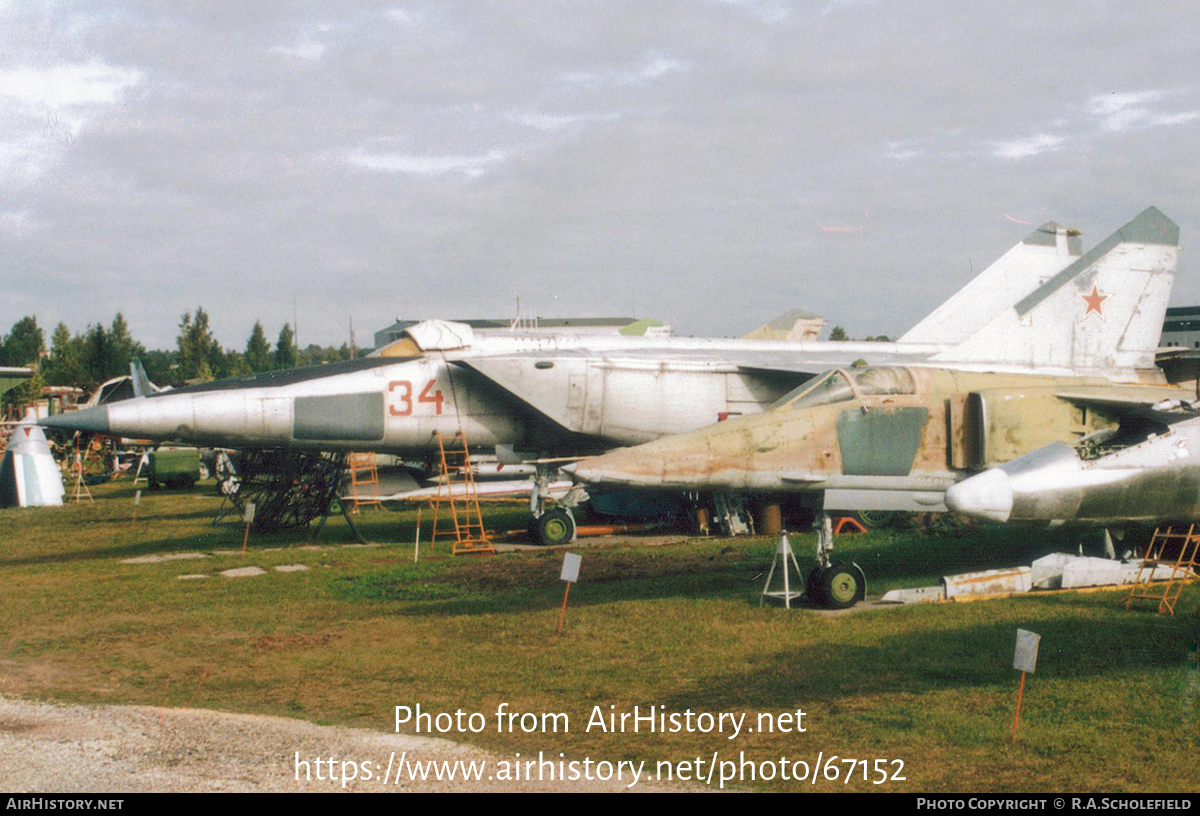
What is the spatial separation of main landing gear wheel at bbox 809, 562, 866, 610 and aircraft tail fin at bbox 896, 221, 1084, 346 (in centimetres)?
1215

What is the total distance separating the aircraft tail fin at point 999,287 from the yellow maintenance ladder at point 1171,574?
9.53m

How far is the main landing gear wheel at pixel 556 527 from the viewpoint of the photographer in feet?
56.3

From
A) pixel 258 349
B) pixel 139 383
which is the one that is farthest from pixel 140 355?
pixel 139 383

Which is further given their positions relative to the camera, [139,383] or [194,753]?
[139,383]

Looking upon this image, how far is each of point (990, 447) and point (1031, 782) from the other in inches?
235

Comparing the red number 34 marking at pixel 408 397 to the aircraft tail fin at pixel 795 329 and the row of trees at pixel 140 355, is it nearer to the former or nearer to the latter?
the aircraft tail fin at pixel 795 329

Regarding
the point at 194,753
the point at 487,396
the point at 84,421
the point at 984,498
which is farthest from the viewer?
the point at 487,396

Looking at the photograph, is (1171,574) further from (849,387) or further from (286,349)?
(286,349)

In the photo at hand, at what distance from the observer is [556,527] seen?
17.3 metres

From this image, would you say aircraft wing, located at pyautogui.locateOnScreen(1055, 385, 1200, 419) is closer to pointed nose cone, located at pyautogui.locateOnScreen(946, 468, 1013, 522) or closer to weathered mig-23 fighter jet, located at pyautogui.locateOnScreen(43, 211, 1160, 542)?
pointed nose cone, located at pyautogui.locateOnScreen(946, 468, 1013, 522)

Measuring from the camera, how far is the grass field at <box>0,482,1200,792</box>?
621 cm

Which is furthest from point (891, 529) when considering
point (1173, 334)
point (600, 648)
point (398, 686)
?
point (1173, 334)

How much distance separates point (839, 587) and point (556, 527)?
765 centimetres

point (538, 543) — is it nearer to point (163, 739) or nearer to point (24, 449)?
point (163, 739)
